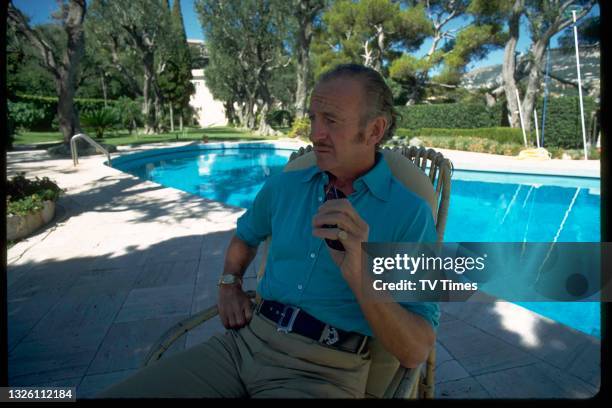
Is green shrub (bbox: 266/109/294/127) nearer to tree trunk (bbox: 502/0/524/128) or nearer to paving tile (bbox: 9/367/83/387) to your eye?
tree trunk (bbox: 502/0/524/128)

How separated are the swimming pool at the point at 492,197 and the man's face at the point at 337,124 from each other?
2.02m

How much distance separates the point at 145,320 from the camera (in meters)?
2.70

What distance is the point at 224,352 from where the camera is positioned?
1519mm

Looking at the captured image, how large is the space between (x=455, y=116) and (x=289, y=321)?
19.8 m

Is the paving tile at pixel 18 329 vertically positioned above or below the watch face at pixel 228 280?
below

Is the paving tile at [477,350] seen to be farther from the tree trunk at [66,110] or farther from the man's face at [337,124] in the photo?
the tree trunk at [66,110]

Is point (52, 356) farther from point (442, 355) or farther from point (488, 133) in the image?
point (488, 133)

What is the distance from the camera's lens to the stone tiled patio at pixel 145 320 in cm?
207

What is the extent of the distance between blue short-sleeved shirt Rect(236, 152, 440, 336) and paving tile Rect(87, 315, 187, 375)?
1.17 meters

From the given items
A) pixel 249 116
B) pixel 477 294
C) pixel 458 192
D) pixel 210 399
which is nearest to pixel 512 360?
pixel 477 294

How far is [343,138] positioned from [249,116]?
29194 mm

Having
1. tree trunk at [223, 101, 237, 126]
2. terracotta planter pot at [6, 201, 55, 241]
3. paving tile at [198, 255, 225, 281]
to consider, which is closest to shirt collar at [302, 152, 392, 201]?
paving tile at [198, 255, 225, 281]

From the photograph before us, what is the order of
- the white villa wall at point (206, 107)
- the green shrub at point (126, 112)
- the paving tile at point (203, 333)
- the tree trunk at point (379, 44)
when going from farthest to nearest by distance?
the white villa wall at point (206, 107), the tree trunk at point (379, 44), the green shrub at point (126, 112), the paving tile at point (203, 333)

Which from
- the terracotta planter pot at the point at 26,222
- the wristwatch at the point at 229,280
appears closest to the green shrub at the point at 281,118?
the terracotta planter pot at the point at 26,222
